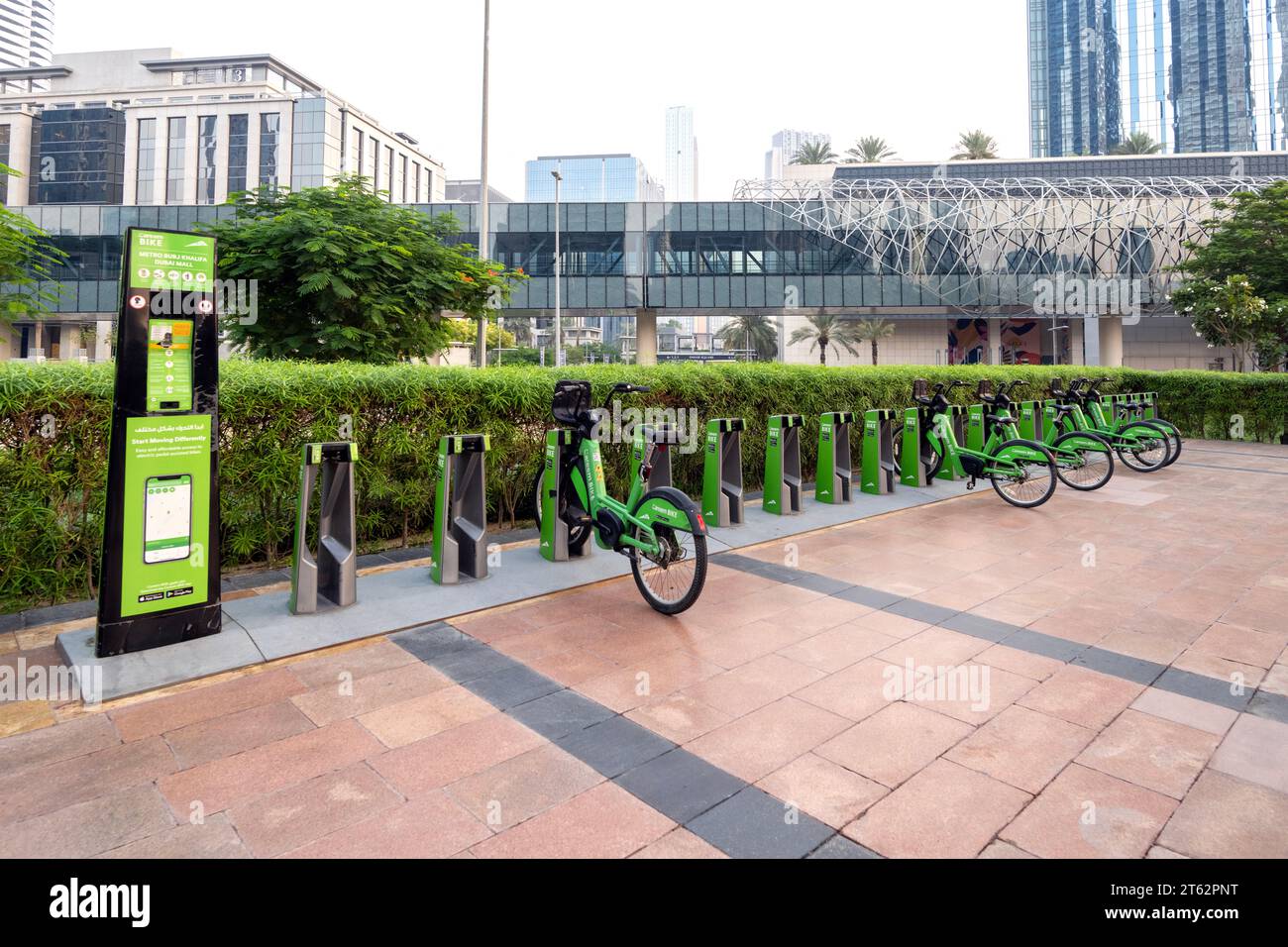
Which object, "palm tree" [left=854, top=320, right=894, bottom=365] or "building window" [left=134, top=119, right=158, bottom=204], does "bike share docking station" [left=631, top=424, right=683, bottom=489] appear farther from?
"building window" [left=134, top=119, right=158, bottom=204]

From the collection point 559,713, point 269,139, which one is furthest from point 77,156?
point 559,713

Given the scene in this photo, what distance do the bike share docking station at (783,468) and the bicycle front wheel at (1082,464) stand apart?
373 cm

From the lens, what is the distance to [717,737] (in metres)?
3.35

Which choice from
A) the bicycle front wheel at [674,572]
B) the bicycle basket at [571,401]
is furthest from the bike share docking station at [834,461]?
the bicycle front wheel at [674,572]

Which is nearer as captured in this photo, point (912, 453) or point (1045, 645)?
point (1045, 645)

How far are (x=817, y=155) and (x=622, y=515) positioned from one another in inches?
2805

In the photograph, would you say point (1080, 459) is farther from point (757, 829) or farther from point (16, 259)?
point (16, 259)

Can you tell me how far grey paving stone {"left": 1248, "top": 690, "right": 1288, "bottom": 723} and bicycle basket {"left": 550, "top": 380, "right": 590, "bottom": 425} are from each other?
14.7 feet

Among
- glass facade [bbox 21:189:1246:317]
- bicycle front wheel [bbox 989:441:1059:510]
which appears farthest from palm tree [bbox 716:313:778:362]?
bicycle front wheel [bbox 989:441:1059:510]

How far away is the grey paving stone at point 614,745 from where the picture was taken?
3.10 meters

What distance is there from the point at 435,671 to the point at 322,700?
59 cm

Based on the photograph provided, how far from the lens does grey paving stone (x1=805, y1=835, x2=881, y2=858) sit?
8.20ft

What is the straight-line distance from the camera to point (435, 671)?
4082mm
